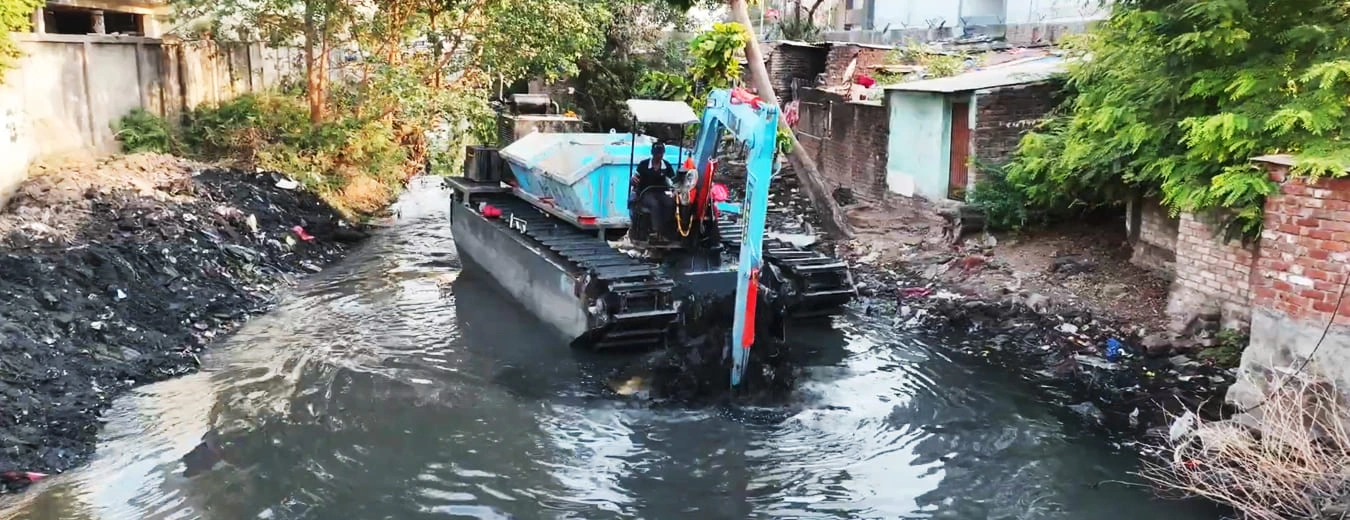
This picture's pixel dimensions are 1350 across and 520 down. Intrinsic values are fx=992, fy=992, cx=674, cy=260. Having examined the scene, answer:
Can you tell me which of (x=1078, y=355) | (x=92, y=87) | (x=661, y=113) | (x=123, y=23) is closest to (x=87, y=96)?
(x=92, y=87)

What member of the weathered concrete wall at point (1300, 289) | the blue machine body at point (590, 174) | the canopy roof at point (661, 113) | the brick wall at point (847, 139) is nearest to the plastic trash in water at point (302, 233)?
the blue machine body at point (590, 174)

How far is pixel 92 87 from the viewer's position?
40.4 feet

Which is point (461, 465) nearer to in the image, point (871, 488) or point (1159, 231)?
point (871, 488)

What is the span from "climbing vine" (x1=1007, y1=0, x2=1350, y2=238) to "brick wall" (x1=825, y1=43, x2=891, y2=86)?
966 centimetres

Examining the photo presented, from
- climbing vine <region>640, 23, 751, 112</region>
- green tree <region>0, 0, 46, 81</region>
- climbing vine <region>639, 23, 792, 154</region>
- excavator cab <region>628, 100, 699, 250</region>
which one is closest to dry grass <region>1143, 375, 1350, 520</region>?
excavator cab <region>628, 100, 699, 250</region>

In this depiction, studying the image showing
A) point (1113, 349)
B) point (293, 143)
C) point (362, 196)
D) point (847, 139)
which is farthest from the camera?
point (847, 139)

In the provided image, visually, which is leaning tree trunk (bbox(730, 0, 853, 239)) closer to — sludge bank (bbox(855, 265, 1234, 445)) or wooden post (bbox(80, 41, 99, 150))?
sludge bank (bbox(855, 265, 1234, 445))

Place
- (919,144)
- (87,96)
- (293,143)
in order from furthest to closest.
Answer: (293,143) → (919,144) → (87,96)

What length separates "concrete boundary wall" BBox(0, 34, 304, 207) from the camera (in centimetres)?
1086

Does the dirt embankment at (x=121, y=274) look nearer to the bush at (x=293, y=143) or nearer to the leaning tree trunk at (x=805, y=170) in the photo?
the bush at (x=293, y=143)

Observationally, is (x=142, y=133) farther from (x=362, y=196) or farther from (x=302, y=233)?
(x=362, y=196)

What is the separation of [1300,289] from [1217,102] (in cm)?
191

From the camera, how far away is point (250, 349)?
29.6 feet

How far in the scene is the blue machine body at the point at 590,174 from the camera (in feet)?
31.8
